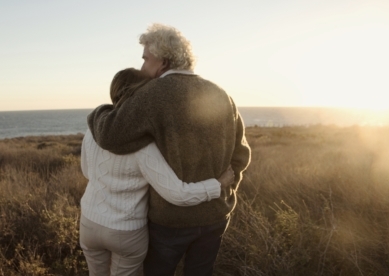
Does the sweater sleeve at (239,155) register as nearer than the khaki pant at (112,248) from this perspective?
No

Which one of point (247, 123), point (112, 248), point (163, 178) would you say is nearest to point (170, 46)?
point (163, 178)

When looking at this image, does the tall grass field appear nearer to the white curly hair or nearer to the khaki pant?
the khaki pant

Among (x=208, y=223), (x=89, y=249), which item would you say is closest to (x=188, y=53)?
(x=208, y=223)

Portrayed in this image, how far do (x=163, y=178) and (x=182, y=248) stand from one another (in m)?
0.54

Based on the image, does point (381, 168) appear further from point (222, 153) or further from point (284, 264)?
point (222, 153)

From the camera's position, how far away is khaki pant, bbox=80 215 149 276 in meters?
1.84

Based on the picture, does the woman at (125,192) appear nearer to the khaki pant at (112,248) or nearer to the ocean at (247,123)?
the khaki pant at (112,248)

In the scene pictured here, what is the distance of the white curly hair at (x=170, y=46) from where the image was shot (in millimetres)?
1751

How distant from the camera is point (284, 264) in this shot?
2826 millimetres

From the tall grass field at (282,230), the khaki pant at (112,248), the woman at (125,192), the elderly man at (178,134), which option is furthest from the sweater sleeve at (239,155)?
the tall grass field at (282,230)

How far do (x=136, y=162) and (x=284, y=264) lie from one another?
176 cm

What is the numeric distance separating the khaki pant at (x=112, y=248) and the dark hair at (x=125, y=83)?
27.2 inches

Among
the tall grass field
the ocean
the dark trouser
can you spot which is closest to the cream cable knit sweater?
the dark trouser

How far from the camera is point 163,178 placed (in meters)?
1.68
